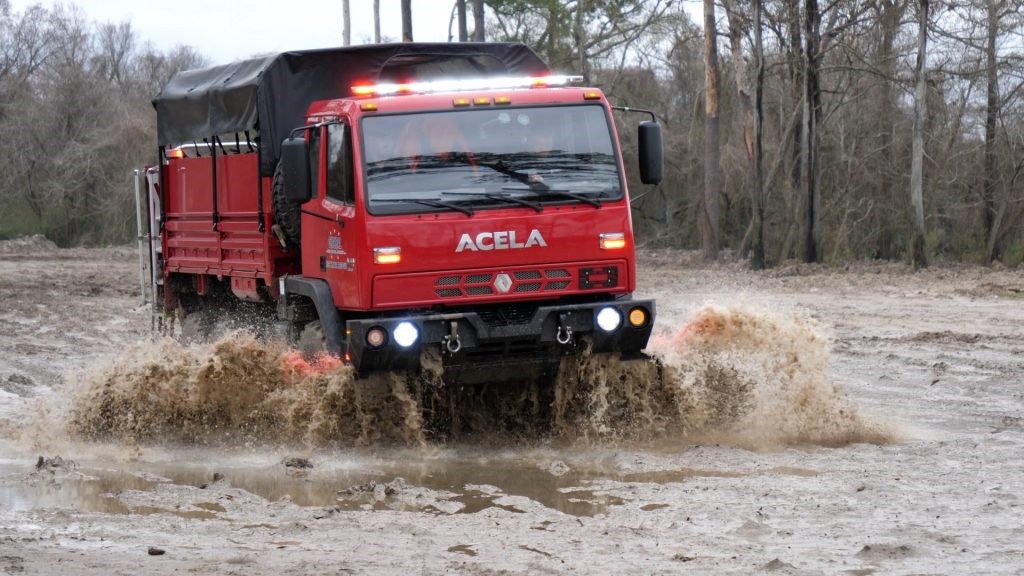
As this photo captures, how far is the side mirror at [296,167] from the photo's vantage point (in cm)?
914

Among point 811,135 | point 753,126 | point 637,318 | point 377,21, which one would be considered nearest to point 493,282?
point 637,318

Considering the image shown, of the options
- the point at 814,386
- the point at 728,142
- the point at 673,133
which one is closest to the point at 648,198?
the point at 673,133

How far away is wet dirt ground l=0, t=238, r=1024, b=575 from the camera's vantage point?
6.10 metres

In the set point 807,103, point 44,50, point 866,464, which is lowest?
point 866,464

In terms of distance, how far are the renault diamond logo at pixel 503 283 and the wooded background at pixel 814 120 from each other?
12869 mm

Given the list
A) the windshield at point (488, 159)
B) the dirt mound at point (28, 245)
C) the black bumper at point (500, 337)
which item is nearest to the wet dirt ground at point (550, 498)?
the black bumper at point (500, 337)

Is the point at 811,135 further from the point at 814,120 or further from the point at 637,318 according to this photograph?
the point at 637,318

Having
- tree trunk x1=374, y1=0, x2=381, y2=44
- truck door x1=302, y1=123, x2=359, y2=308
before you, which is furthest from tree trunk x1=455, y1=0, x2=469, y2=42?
truck door x1=302, y1=123, x2=359, y2=308

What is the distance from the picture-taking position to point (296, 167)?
9.17 metres

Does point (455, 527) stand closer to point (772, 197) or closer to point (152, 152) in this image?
point (772, 197)

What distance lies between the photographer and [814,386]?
384 inches

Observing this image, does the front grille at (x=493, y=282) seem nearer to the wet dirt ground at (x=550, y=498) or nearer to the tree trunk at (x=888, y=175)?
the wet dirt ground at (x=550, y=498)

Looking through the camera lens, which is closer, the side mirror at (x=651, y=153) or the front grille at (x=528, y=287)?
the front grille at (x=528, y=287)

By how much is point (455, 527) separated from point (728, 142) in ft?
100
